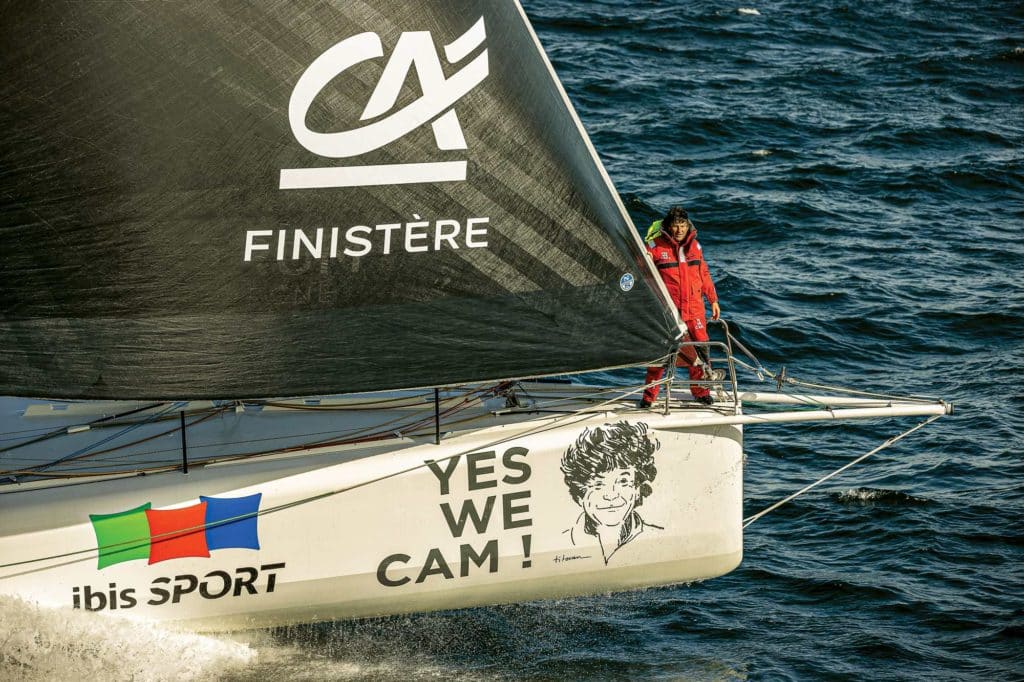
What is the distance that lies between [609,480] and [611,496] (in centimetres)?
11

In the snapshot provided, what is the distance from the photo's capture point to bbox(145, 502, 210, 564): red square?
725 cm

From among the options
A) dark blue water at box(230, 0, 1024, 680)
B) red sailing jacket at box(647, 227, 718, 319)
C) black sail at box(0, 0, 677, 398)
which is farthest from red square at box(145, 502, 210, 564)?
red sailing jacket at box(647, 227, 718, 319)

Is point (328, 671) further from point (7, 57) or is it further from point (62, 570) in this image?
point (7, 57)

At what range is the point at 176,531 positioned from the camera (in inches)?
286

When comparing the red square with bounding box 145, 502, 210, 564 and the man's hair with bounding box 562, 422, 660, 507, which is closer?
the red square with bounding box 145, 502, 210, 564

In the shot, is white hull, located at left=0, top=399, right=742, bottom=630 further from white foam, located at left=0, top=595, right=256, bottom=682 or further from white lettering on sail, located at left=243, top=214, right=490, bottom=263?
white lettering on sail, located at left=243, top=214, right=490, bottom=263

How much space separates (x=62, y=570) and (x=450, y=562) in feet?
7.19

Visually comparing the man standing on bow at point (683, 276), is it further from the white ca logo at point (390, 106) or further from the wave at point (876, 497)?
the wave at point (876, 497)

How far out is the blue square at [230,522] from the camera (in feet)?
Result: 23.9

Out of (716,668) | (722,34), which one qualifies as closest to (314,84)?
(716,668)

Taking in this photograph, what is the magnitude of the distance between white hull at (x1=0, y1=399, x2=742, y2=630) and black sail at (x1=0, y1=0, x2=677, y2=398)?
80 cm

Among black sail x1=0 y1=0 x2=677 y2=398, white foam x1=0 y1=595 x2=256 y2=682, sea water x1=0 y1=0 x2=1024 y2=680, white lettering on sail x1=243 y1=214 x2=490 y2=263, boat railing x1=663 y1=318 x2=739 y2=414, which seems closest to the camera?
black sail x1=0 y1=0 x2=677 y2=398

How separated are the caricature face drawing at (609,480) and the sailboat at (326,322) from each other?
0.06 ft

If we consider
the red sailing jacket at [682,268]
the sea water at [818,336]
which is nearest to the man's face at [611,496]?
the sea water at [818,336]
